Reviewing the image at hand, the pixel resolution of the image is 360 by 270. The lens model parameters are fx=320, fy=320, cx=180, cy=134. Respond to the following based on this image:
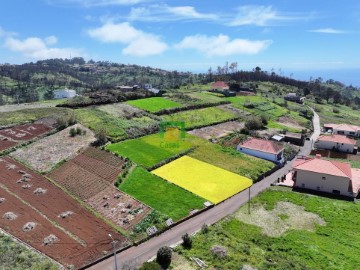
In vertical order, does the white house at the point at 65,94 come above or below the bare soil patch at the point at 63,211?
above

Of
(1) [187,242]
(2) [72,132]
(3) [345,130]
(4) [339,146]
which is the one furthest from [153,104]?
(1) [187,242]

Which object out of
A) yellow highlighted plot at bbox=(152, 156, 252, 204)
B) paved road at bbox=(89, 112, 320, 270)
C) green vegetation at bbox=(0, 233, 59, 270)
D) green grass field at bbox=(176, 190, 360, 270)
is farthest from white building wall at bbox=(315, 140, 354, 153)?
green vegetation at bbox=(0, 233, 59, 270)

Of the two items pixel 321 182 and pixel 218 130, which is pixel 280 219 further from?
pixel 218 130

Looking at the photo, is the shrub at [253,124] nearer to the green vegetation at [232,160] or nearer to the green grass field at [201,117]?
the green grass field at [201,117]

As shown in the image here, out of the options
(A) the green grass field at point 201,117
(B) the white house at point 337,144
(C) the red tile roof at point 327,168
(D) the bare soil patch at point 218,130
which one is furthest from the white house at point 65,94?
(C) the red tile roof at point 327,168

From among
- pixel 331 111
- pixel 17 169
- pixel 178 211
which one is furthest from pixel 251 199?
pixel 331 111

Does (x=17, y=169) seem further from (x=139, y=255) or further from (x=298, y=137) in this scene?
(x=298, y=137)
